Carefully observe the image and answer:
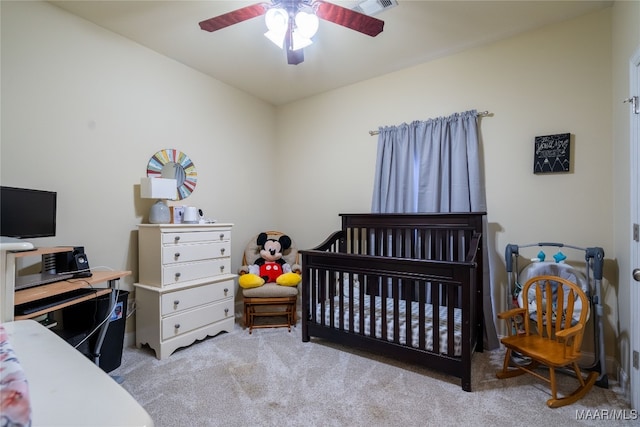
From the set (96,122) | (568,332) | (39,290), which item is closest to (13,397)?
(39,290)

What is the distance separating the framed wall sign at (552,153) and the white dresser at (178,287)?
2.74m

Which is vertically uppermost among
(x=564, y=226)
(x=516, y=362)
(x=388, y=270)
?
(x=564, y=226)

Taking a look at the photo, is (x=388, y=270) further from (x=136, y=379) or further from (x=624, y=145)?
(x=136, y=379)

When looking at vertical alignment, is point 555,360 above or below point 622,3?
below

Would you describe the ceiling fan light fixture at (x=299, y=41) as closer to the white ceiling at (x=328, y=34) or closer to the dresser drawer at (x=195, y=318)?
the white ceiling at (x=328, y=34)

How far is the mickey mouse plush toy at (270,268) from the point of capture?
287 centimetres

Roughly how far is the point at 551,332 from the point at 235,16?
2.87m

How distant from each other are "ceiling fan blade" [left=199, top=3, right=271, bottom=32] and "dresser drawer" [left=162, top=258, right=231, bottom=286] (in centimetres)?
176

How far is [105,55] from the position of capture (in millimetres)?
2332

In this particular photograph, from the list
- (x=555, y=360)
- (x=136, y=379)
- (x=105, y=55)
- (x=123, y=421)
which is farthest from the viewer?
(x=105, y=55)

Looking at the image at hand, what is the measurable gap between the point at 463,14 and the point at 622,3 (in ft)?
3.01

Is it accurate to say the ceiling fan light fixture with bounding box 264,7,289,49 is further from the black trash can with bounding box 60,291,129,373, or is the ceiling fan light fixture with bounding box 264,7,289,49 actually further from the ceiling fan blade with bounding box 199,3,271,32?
the black trash can with bounding box 60,291,129,373

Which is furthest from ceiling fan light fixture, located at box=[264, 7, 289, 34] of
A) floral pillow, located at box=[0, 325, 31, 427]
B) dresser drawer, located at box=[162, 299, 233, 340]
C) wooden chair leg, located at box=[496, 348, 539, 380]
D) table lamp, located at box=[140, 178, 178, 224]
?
wooden chair leg, located at box=[496, 348, 539, 380]

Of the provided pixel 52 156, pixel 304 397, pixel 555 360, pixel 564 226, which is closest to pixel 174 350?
pixel 304 397
